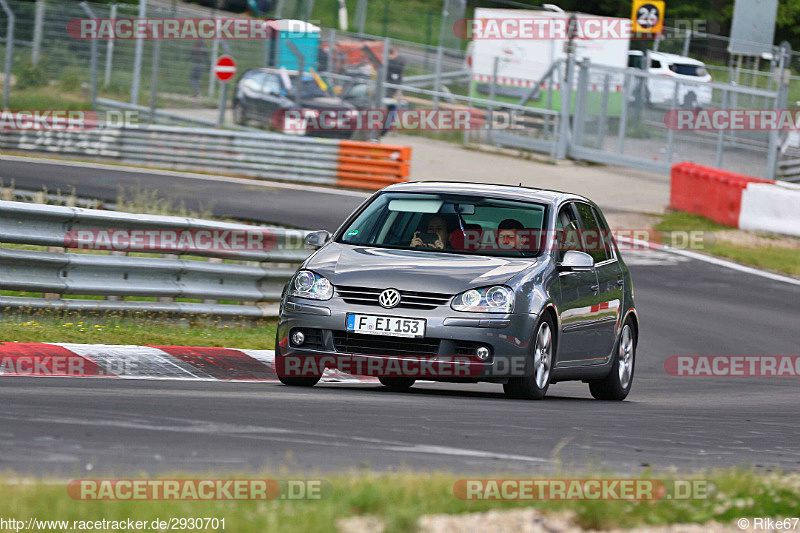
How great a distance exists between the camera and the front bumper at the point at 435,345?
8.48 metres

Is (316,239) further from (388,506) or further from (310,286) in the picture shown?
(388,506)

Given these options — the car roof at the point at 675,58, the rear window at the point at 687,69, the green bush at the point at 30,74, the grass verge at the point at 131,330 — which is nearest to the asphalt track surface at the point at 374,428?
the grass verge at the point at 131,330

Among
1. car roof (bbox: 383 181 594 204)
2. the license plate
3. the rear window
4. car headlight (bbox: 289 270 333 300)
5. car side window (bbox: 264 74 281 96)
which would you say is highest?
the rear window

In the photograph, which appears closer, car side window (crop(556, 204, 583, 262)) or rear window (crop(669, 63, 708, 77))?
car side window (crop(556, 204, 583, 262))

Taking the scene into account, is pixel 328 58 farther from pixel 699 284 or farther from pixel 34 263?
pixel 34 263

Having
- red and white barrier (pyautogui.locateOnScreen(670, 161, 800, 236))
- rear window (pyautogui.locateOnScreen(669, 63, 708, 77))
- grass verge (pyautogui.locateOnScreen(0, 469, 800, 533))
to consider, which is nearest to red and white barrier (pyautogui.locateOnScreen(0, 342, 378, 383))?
grass verge (pyautogui.locateOnScreen(0, 469, 800, 533))

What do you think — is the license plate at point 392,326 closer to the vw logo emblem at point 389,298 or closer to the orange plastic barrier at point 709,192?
the vw logo emblem at point 389,298

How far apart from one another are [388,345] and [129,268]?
3.28 metres

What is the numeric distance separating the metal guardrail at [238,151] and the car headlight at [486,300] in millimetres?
16990

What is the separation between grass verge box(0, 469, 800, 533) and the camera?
4.19 metres

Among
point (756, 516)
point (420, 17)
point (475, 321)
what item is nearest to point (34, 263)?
point (475, 321)

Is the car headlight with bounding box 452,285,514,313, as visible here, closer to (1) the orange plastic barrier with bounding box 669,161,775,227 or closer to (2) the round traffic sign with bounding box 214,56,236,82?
(1) the orange plastic barrier with bounding box 669,161,775,227

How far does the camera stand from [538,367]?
8930mm

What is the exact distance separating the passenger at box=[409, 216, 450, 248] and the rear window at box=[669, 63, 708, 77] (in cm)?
3296
